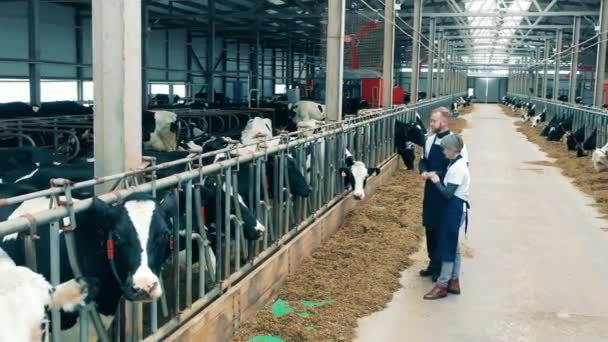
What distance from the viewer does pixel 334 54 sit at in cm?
1132

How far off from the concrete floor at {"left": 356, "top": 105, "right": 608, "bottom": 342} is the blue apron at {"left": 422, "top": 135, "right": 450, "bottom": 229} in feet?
2.26

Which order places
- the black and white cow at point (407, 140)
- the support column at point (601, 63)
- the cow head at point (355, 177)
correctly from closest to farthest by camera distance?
1. the cow head at point (355, 177)
2. the black and white cow at point (407, 140)
3. the support column at point (601, 63)

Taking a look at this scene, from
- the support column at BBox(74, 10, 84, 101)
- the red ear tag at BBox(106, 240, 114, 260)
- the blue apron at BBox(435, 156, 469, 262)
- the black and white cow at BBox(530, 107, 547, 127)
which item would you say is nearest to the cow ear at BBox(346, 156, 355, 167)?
the blue apron at BBox(435, 156, 469, 262)

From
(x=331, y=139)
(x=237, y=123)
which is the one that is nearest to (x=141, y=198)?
(x=331, y=139)

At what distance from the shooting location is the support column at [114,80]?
173 inches

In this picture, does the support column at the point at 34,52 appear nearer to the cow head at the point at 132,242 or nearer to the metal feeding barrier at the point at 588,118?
the metal feeding barrier at the point at 588,118

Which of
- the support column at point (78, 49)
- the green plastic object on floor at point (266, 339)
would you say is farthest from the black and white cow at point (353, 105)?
the green plastic object on floor at point (266, 339)

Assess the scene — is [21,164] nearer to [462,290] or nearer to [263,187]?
[263,187]

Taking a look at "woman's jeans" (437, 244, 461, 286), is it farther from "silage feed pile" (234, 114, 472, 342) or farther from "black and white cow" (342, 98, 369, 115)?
"black and white cow" (342, 98, 369, 115)

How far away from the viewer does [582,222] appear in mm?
10086

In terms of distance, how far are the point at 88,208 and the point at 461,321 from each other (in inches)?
140

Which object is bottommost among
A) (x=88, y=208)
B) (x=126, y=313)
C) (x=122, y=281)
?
(x=126, y=313)

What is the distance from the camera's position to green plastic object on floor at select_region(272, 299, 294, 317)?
19.2ft

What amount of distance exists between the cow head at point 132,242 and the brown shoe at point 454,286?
3618 mm
